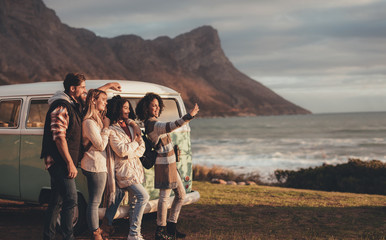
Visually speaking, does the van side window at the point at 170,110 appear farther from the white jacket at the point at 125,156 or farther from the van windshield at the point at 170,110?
the white jacket at the point at 125,156

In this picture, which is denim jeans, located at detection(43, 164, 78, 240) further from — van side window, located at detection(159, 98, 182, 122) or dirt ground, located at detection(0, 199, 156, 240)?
van side window, located at detection(159, 98, 182, 122)

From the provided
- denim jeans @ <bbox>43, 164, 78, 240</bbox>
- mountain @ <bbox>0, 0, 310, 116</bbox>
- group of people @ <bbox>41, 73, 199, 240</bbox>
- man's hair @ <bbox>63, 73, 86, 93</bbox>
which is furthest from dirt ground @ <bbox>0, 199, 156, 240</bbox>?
mountain @ <bbox>0, 0, 310, 116</bbox>

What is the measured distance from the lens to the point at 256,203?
849 cm

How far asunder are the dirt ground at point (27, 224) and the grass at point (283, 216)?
34 centimetres

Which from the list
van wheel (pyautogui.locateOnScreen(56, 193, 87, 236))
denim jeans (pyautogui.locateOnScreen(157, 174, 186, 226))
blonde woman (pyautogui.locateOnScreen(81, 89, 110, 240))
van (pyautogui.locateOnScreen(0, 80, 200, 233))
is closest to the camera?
blonde woman (pyautogui.locateOnScreen(81, 89, 110, 240))

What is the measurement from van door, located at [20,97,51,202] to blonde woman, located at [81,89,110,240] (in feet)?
4.10

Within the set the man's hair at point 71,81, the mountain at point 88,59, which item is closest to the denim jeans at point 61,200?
the man's hair at point 71,81

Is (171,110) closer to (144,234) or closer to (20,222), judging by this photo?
(144,234)

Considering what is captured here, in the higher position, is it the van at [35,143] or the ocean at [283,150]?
the van at [35,143]

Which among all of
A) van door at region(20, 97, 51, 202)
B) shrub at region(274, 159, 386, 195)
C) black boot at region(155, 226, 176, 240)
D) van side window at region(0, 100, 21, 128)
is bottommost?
shrub at region(274, 159, 386, 195)

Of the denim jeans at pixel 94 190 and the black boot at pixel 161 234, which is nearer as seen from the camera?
the denim jeans at pixel 94 190

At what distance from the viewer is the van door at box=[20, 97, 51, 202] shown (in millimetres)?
5527

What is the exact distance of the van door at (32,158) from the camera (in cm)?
553

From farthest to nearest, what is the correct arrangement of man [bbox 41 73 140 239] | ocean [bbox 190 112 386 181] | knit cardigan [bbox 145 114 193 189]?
ocean [bbox 190 112 386 181]
knit cardigan [bbox 145 114 193 189]
man [bbox 41 73 140 239]
